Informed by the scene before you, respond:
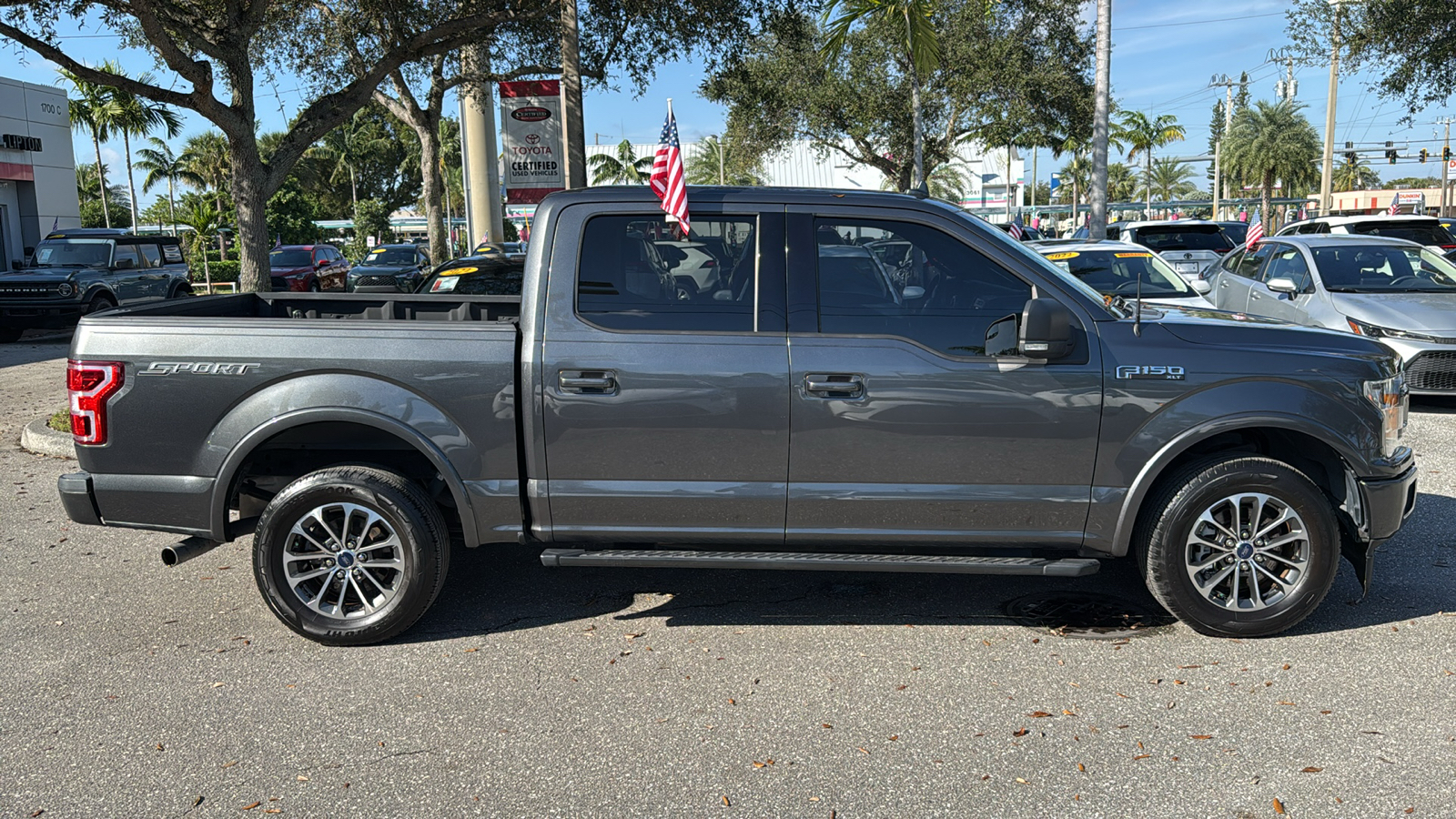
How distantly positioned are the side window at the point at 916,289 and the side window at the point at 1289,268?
7.97m

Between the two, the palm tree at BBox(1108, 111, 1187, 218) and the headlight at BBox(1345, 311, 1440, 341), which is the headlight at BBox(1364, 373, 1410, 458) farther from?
the palm tree at BBox(1108, 111, 1187, 218)

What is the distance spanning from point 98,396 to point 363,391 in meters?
1.18

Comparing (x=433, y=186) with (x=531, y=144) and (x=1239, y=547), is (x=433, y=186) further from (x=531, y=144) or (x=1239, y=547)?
(x=1239, y=547)

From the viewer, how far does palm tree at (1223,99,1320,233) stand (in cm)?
5800

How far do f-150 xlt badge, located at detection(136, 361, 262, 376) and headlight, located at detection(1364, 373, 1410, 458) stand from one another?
486 cm

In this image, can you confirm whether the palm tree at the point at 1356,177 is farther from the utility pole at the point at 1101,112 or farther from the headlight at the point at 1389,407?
the headlight at the point at 1389,407

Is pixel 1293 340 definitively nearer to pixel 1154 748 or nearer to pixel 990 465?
pixel 990 465

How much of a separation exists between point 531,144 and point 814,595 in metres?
14.5

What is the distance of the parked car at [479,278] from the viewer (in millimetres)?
10289

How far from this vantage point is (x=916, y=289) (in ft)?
15.1

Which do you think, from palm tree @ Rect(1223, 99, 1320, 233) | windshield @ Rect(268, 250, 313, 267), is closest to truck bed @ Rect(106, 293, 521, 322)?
windshield @ Rect(268, 250, 313, 267)

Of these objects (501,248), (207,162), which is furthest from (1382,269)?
(207,162)

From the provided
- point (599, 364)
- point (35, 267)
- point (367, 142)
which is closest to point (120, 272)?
point (35, 267)

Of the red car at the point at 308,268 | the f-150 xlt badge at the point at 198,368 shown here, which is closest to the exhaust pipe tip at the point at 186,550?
the f-150 xlt badge at the point at 198,368
